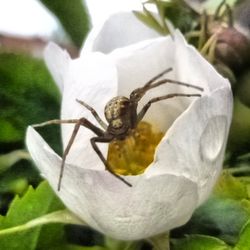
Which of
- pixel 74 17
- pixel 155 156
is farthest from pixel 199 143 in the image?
pixel 74 17

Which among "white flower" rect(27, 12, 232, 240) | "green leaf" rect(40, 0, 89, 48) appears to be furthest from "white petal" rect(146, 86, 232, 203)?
"green leaf" rect(40, 0, 89, 48)

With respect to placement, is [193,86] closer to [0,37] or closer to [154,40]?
[154,40]

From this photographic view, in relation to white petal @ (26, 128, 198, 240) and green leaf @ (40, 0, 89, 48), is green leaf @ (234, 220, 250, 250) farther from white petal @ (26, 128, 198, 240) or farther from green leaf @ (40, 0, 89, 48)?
green leaf @ (40, 0, 89, 48)

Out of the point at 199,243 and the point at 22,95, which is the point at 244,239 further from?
the point at 22,95

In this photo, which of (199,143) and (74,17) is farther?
(74,17)

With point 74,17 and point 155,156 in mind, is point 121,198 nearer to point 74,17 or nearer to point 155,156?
point 155,156

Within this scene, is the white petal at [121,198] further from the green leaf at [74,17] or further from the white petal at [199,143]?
the green leaf at [74,17]
